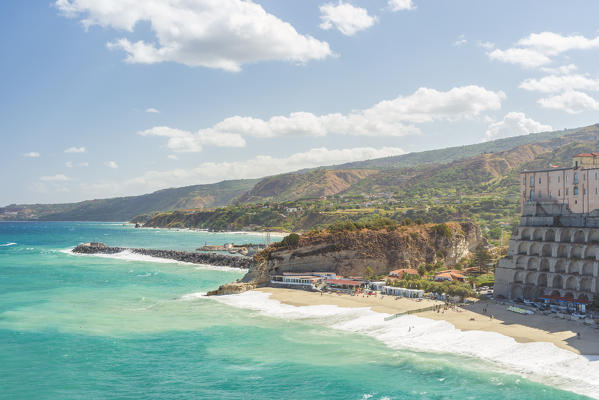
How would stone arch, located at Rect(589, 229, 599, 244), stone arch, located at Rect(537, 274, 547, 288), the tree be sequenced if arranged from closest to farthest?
1. stone arch, located at Rect(589, 229, 599, 244)
2. stone arch, located at Rect(537, 274, 547, 288)
3. the tree

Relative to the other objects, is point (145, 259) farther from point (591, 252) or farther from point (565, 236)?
point (591, 252)

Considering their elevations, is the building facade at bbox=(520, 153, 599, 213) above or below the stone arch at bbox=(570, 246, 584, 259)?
above

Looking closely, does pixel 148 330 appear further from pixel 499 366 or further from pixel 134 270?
pixel 134 270

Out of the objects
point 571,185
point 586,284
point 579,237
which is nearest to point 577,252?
point 579,237

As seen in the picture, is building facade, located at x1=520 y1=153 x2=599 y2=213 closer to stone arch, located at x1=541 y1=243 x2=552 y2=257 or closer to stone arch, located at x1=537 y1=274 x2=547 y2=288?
stone arch, located at x1=541 y1=243 x2=552 y2=257

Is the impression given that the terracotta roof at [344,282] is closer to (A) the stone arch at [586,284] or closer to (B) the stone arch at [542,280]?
(B) the stone arch at [542,280]

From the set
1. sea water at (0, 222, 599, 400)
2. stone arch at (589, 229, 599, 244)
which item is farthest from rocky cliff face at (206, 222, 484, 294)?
stone arch at (589, 229, 599, 244)

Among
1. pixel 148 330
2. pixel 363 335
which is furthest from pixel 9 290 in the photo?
pixel 363 335
